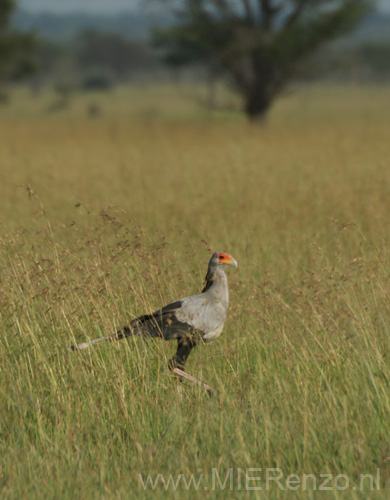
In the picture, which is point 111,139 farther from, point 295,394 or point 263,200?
point 295,394

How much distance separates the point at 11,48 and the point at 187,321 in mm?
30986

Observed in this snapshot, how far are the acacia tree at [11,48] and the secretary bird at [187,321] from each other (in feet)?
99.0

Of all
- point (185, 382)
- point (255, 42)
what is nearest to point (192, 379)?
point (185, 382)

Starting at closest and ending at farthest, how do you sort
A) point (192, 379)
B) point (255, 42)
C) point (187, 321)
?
point (192, 379)
point (187, 321)
point (255, 42)

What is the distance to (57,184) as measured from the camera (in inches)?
505

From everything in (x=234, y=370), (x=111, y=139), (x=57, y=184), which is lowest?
(x=111, y=139)

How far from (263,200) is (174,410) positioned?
7.02 m

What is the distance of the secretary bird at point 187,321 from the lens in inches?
176

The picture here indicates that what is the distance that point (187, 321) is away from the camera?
4.46m

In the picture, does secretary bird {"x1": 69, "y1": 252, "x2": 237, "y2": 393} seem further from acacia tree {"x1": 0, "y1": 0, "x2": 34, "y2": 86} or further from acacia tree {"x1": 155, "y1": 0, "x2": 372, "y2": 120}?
acacia tree {"x1": 0, "y1": 0, "x2": 34, "y2": 86}

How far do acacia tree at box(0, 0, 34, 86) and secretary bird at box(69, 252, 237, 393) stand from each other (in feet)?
99.0

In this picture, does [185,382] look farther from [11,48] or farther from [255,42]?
[11,48]

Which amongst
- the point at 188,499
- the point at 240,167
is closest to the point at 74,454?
the point at 188,499

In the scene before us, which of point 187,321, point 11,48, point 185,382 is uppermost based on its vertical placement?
point 187,321
